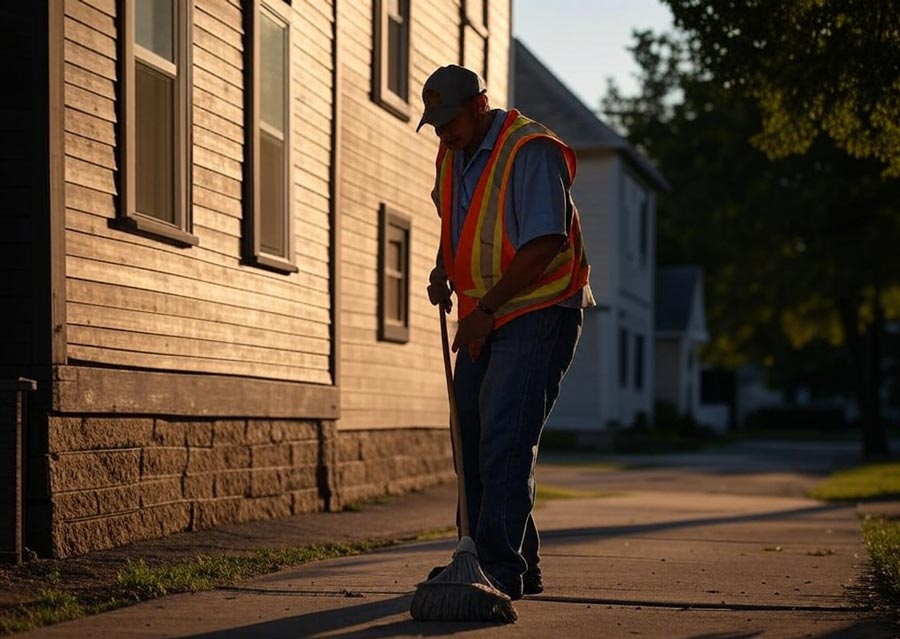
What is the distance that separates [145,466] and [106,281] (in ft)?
3.91

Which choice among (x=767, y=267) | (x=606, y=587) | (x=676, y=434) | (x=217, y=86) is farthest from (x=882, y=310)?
(x=606, y=587)

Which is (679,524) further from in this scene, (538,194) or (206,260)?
(538,194)

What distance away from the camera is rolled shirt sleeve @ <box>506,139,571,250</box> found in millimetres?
5980

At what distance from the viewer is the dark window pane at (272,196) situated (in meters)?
11.4

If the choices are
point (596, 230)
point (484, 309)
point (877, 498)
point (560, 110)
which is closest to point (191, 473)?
point (484, 309)

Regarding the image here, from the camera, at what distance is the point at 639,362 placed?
39.2 metres

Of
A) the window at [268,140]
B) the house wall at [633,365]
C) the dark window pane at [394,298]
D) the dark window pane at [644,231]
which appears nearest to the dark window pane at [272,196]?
the window at [268,140]

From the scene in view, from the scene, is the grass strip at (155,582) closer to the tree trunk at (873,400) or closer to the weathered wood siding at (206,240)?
the weathered wood siding at (206,240)

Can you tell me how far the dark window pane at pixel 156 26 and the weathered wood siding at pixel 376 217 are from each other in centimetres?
389

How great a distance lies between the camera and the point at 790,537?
10.8m

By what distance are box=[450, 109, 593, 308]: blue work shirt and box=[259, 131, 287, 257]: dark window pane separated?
17.2 ft

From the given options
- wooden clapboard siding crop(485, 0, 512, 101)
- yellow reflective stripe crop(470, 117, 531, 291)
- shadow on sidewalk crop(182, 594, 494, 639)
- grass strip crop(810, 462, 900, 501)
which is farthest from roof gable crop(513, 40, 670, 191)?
shadow on sidewalk crop(182, 594, 494, 639)

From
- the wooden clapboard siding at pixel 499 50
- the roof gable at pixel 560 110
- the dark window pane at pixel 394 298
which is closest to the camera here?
the dark window pane at pixel 394 298

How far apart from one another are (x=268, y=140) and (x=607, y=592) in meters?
5.78
